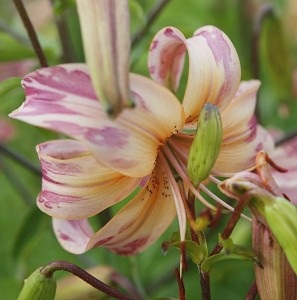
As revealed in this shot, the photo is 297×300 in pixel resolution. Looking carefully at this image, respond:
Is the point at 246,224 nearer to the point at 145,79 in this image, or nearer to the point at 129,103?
the point at 145,79

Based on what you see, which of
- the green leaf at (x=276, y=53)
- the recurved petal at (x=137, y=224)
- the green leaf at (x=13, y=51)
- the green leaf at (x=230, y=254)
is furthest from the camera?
the green leaf at (x=276, y=53)

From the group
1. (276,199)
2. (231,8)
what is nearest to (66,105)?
(276,199)

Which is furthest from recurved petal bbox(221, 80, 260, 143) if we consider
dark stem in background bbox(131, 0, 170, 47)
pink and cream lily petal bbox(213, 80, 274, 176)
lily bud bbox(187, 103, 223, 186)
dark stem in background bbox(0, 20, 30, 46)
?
dark stem in background bbox(0, 20, 30, 46)

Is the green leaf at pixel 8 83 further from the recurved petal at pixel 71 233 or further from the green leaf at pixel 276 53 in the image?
the green leaf at pixel 276 53

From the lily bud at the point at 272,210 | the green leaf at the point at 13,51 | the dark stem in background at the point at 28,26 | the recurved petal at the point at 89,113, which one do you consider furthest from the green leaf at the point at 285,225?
the green leaf at the point at 13,51

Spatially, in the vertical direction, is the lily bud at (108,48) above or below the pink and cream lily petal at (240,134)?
above

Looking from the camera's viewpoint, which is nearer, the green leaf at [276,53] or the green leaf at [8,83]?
the green leaf at [8,83]

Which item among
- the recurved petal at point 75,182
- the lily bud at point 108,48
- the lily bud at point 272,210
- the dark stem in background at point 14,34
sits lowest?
the dark stem in background at point 14,34

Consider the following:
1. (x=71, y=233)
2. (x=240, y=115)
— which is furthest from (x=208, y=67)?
(x=71, y=233)
